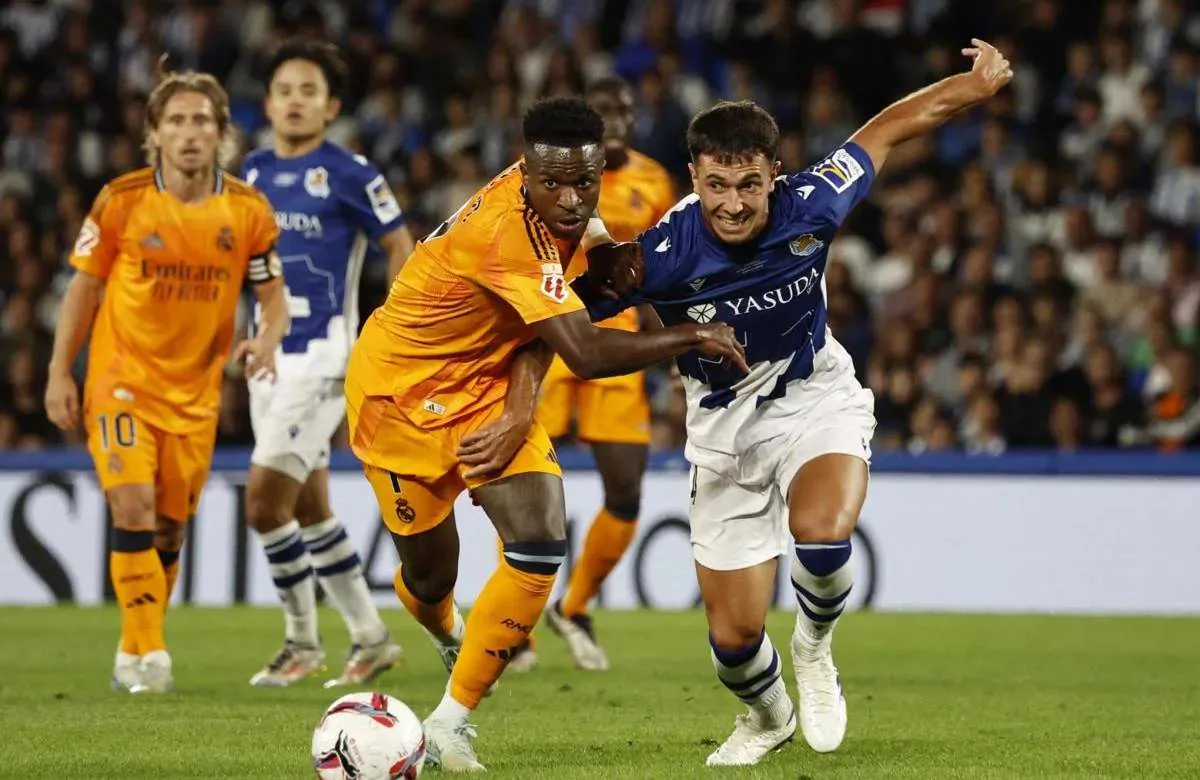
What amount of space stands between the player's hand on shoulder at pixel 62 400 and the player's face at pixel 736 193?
3.41m

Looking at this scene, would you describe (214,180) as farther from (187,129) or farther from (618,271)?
(618,271)

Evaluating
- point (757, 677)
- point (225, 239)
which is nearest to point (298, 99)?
point (225, 239)

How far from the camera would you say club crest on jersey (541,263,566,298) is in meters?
6.24

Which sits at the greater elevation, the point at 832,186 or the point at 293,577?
the point at 832,186

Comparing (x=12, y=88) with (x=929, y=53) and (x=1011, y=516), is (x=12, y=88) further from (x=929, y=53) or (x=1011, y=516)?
(x=1011, y=516)

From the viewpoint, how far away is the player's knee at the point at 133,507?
8633 mm

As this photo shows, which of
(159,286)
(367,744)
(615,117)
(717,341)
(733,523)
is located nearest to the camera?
(367,744)

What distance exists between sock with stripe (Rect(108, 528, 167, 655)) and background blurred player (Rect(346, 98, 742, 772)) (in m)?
2.05

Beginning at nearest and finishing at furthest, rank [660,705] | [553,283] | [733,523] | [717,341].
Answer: [717,341] < [553,283] < [733,523] < [660,705]

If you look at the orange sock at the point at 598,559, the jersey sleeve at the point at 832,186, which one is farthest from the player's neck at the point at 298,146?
the jersey sleeve at the point at 832,186

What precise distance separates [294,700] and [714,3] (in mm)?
11844

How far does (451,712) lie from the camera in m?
6.29

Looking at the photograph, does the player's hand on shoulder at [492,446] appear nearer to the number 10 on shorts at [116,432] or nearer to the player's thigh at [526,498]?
the player's thigh at [526,498]

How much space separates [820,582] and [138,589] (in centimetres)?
346
